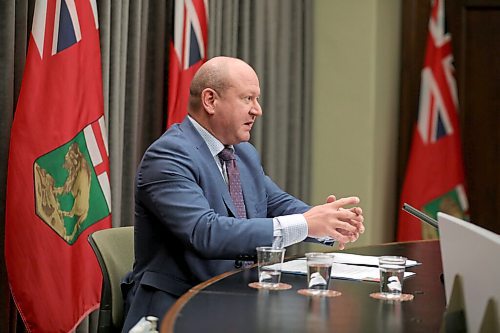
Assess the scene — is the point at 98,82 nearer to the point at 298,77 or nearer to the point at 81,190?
the point at 81,190

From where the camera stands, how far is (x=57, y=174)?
3281mm

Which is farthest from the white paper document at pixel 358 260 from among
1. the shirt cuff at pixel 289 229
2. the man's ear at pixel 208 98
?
the man's ear at pixel 208 98

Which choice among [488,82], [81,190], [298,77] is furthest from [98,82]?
[488,82]

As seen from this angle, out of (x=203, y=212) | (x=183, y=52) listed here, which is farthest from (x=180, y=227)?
(x=183, y=52)

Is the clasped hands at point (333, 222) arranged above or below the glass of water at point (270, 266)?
above

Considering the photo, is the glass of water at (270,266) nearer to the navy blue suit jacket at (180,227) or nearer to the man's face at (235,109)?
the navy blue suit jacket at (180,227)

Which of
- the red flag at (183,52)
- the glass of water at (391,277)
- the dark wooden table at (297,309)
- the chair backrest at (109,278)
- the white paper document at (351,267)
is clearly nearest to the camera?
the dark wooden table at (297,309)

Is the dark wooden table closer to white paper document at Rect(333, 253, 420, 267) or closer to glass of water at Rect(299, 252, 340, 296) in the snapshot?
glass of water at Rect(299, 252, 340, 296)

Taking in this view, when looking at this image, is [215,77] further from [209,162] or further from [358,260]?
[358,260]

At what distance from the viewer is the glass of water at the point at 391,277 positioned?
202 centimetres

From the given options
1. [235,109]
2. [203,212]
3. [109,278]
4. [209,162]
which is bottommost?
[109,278]

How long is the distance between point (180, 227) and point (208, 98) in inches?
20.4

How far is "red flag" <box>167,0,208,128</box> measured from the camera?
402cm

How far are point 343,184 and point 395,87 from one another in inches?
28.2
